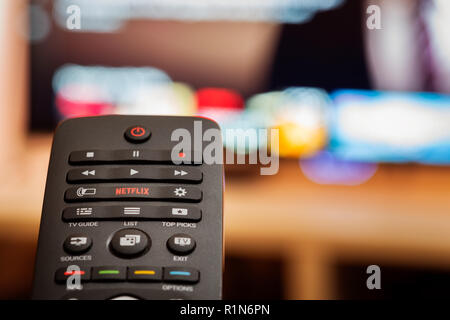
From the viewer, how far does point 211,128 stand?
346mm

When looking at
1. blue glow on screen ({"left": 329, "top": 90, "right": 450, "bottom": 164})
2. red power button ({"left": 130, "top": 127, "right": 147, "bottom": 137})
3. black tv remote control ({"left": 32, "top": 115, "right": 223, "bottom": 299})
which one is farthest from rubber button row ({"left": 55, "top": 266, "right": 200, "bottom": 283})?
blue glow on screen ({"left": 329, "top": 90, "right": 450, "bottom": 164})

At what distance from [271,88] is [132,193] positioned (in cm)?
72

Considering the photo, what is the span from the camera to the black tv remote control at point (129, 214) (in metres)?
0.30

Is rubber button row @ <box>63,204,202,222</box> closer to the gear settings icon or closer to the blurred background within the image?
the gear settings icon

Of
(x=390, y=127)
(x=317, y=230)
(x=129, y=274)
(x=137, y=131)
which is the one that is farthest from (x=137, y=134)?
(x=390, y=127)

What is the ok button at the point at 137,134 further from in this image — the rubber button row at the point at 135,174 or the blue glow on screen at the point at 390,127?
the blue glow on screen at the point at 390,127

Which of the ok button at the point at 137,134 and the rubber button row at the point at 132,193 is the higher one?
the ok button at the point at 137,134

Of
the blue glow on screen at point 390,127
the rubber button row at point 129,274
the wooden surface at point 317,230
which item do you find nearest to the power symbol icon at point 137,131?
the rubber button row at point 129,274

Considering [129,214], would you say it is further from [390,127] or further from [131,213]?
[390,127]

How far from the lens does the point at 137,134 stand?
35 cm

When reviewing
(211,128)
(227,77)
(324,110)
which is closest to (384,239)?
(324,110)

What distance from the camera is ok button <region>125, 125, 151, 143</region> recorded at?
34cm

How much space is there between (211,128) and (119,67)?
743mm
